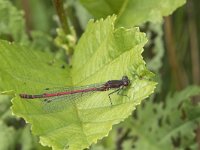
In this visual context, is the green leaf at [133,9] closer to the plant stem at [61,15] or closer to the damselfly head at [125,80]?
the plant stem at [61,15]

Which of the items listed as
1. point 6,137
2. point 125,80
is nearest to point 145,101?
point 6,137

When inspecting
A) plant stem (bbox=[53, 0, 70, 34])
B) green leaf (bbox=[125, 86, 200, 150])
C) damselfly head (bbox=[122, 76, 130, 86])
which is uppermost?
plant stem (bbox=[53, 0, 70, 34])

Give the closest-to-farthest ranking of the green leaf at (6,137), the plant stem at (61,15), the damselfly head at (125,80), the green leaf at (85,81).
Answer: the green leaf at (85,81) → the damselfly head at (125,80) → the plant stem at (61,15) → the green leaf at (6,137)

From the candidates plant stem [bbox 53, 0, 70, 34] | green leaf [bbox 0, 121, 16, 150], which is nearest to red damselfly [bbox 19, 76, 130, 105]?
plant stem [bbox 53, 0, 70, 34]

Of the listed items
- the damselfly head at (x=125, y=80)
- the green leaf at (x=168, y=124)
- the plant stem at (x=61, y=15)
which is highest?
the plant stem at (x=61, y=15)

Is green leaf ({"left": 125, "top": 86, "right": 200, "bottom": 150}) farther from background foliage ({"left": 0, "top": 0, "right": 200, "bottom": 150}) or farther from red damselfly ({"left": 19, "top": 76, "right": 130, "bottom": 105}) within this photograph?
red damselfly ({"left": 19, "top": 76, "right": 130, "bottom": 105})

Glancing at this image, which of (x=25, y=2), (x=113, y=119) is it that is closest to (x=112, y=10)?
(x=113, y=119)

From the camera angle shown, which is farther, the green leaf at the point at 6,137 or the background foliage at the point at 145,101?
the green leaf at the point at 6,137

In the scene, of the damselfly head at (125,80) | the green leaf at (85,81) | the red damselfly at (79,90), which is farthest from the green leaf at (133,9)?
the damselfly head at (125,80)
